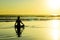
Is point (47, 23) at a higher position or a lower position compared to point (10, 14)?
lower

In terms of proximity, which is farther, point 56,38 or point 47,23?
point 47,23

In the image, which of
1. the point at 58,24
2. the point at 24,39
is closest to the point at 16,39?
the point at 24,39

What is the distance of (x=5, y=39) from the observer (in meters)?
2.48

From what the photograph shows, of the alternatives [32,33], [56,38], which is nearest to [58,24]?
[32,33]

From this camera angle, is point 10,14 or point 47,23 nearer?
point 10,14

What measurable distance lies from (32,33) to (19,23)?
35 centimetres

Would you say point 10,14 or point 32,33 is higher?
point 10,14

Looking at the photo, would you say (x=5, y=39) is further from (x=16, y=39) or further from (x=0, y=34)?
(x=0, y=34)

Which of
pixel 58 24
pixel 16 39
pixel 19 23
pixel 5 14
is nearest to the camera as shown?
pixel 16 39

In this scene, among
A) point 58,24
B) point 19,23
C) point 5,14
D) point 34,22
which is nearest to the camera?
point 19,23

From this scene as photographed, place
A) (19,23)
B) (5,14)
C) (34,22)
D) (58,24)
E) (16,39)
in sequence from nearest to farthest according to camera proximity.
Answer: (16,39), (19,23), (5,14), (58,24), (34,22)

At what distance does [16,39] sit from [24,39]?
0.13 meters

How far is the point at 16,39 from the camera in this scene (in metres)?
2.43

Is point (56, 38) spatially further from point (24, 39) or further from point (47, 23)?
point (47, 23)
